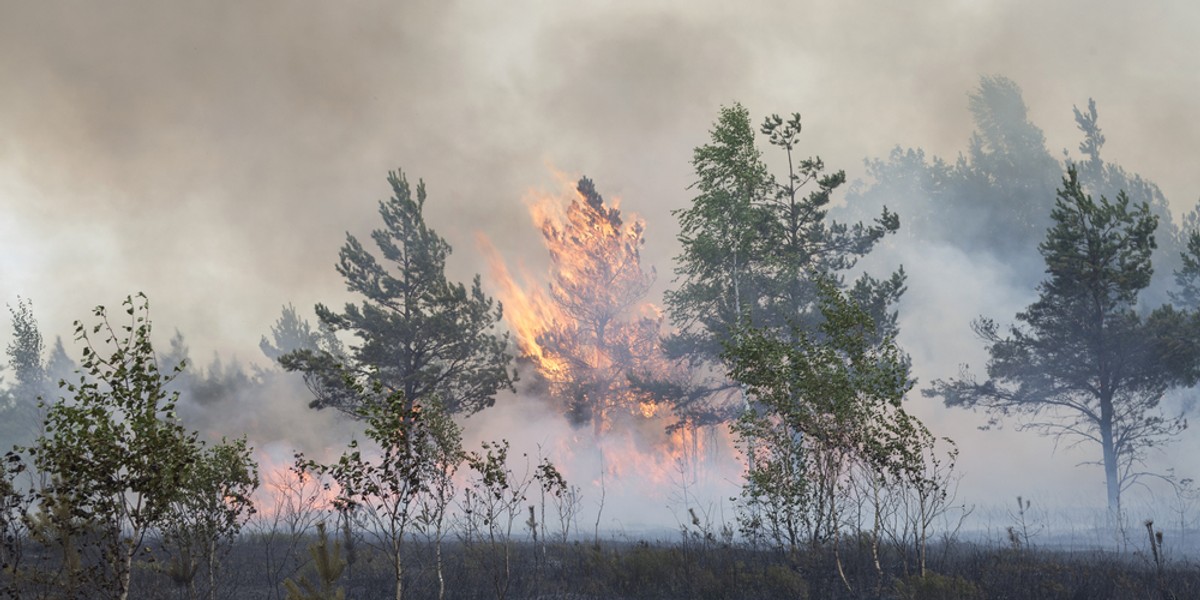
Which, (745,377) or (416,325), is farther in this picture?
(416,325)

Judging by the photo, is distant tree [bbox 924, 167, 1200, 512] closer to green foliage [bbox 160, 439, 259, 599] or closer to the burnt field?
the burnt field

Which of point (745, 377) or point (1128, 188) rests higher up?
point (1128, 188)

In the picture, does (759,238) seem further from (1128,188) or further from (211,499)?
(1128,188)

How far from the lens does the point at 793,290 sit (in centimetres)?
3466

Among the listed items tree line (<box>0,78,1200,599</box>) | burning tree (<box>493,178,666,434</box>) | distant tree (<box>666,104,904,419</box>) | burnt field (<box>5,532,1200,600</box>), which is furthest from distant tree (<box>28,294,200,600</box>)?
burning tree (<box>493,178,666,434</box>)

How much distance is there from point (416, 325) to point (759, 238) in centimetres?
1517

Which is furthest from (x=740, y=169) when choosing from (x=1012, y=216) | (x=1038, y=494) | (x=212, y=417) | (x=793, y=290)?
(x=212, y=417)

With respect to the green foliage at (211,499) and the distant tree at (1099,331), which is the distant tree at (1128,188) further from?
the green foliage at (211,499)

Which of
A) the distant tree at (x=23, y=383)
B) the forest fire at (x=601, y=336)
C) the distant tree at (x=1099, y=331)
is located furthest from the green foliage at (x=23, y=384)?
the distant tree at (x=1099, y=331)

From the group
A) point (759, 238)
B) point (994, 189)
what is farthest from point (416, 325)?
point (994, 189)

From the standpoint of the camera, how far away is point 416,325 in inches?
1390

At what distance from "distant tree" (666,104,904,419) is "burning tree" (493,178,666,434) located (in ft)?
51.9

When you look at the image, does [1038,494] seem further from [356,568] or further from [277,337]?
[277,337]

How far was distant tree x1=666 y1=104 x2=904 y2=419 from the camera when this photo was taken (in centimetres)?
3269
